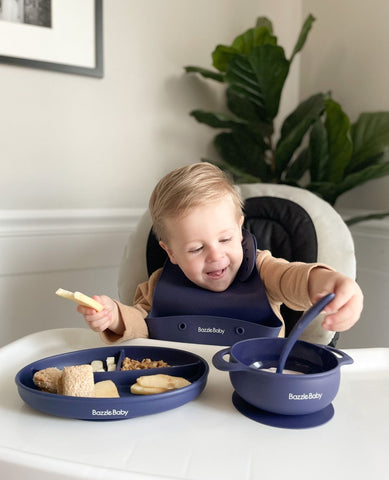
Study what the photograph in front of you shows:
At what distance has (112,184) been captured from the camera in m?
1.69

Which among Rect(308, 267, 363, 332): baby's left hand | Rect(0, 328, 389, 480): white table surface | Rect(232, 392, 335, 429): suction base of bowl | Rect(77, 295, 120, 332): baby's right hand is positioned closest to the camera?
Rect(0, 328, 389, 480): white table surface

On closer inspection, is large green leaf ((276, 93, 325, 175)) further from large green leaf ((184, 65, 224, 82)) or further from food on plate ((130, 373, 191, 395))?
food on plate ((130, 373, 191, 395))

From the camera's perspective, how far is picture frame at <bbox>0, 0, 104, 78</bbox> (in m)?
1.46

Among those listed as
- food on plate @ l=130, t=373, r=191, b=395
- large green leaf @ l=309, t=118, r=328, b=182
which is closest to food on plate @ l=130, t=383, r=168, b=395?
food on plate @ l=130, t=373, r=191, b=395

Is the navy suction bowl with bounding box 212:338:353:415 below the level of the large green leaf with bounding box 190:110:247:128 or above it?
below

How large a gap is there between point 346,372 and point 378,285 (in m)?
0.93

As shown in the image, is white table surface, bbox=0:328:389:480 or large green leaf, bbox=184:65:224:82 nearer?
white table surface, bbox=0:328:389:480

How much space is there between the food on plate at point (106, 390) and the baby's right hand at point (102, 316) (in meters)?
0.20

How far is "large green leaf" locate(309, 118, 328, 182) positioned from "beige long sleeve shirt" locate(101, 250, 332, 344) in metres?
0.63

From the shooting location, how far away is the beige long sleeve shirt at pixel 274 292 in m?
0.91

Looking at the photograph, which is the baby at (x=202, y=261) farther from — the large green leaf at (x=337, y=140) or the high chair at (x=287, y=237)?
the large green leaf at (x=337, y=140)

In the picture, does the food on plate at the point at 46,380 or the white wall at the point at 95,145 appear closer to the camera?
the food on plate at the point at 46,380

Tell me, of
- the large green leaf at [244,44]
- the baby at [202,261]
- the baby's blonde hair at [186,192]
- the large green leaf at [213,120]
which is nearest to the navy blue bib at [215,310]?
the baby at [202,261]

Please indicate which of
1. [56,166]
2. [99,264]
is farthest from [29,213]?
[99,264]
